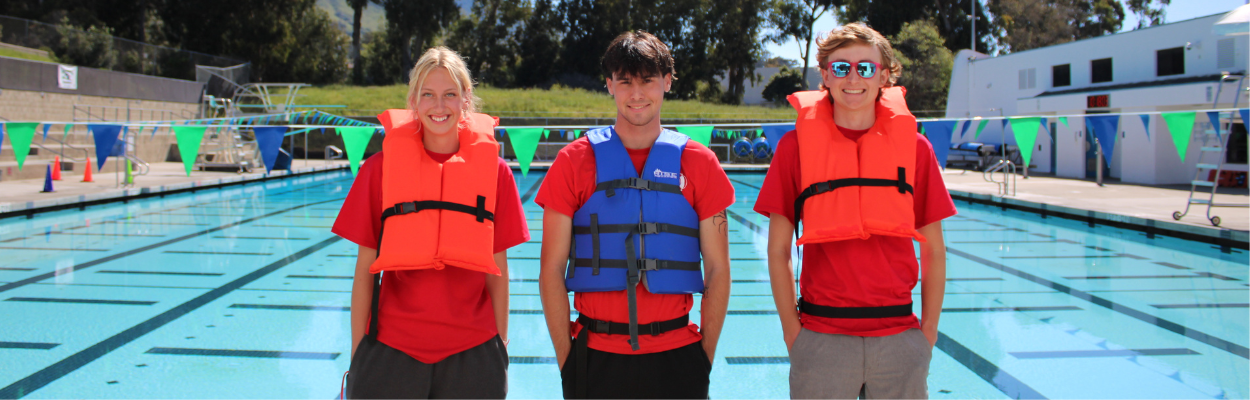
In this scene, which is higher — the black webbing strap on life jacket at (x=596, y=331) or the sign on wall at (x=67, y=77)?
the sign on wall at (x=67, y=77)

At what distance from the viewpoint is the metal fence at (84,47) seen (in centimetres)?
2180

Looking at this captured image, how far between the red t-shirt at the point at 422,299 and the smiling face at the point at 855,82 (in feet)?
3.65

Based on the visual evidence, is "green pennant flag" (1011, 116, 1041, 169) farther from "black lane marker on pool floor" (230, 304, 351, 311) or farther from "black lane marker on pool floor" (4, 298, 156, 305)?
"black lane marker on pool floor" (4, 298, 156, 305)

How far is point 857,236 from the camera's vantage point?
2006mm

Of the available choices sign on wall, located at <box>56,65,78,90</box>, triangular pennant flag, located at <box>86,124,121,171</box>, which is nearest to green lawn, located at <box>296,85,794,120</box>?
sign on wall, located at <box>56,65,78,90</box>

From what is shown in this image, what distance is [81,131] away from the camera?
18625mm

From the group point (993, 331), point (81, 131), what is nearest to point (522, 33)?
point (81, 131)

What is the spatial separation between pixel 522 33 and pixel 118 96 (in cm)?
3440

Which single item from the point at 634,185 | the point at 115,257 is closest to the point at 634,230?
the point at 634,185

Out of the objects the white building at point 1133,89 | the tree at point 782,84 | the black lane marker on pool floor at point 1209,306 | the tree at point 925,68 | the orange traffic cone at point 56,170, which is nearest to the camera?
the black lane marker on pool floor at point 1209,306

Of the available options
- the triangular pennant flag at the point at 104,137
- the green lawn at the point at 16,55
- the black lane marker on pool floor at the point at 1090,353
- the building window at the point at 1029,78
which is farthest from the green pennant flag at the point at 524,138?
the building window at the point at 1029,78

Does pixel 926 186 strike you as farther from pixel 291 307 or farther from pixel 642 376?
pixel 291 307

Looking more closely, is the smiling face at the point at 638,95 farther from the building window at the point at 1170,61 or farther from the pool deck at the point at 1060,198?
the building window at the point at 1170,61

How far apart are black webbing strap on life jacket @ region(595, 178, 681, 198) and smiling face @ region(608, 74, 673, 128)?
18 cm
